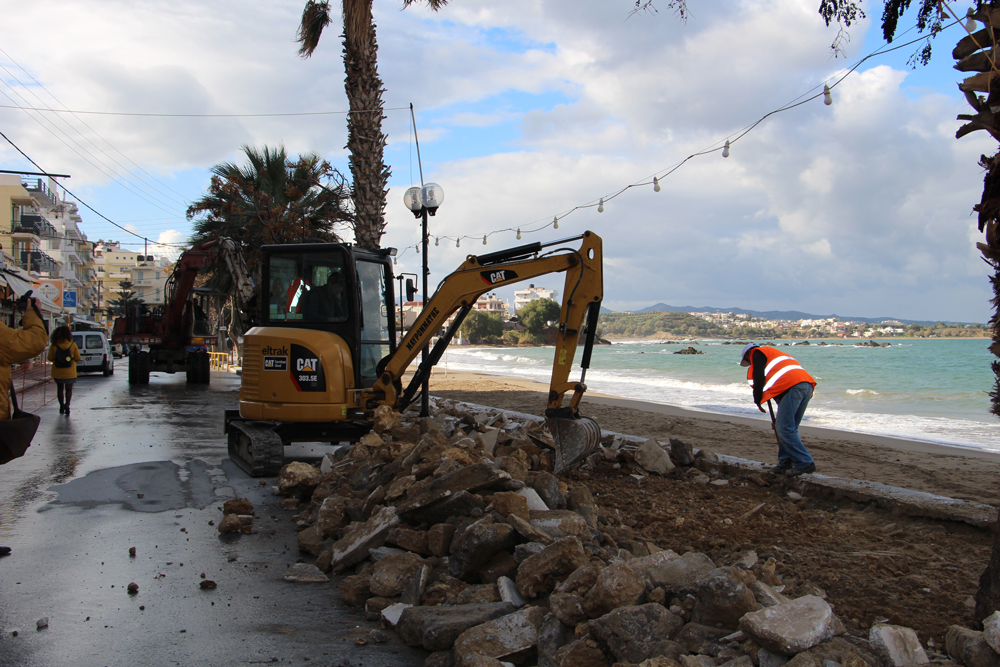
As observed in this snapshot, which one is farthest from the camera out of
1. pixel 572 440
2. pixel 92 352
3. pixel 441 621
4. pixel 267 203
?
pixel 92 352

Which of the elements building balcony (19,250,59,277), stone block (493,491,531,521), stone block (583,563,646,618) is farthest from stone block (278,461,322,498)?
building balcony (19,250,59,277)

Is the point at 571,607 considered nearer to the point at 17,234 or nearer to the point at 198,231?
the point at 198,231

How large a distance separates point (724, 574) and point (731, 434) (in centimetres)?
932

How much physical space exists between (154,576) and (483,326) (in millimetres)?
106237

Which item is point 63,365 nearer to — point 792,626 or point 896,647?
point 792,626

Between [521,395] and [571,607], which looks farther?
[521,395]

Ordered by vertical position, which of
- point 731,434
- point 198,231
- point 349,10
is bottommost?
point 731,434

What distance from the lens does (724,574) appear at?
330 cm

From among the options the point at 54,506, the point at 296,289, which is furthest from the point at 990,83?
the point at 54,506

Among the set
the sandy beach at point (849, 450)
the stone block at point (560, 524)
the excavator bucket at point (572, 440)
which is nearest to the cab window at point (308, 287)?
the excavator bucket at point (572, 440)

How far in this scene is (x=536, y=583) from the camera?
380 cm

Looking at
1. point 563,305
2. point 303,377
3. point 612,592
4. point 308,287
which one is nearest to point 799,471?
point 563,305

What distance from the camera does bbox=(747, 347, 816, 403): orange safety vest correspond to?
6.87m

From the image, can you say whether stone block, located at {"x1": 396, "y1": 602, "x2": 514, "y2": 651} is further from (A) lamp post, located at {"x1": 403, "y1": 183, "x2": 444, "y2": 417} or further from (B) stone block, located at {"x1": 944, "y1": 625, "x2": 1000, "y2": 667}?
(A) lamp post, located at {"x1": 403, "y1": 183, "x2": 444, "y2": 417}
